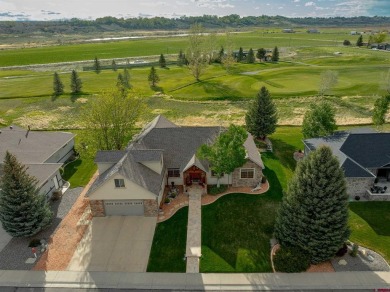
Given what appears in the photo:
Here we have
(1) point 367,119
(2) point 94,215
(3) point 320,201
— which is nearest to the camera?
(3) point 320,201

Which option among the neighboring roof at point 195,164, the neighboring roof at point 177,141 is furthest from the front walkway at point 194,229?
the neighboring roof at point 177,141

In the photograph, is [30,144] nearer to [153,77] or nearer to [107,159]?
[107,159]

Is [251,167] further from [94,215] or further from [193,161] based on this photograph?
[94,215]

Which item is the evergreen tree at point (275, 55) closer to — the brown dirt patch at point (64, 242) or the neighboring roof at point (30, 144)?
the neighboring roof at point (30, 144)

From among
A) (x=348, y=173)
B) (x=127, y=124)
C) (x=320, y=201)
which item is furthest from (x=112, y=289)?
(x=348, y=173)

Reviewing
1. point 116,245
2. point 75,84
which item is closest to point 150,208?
point 116,245

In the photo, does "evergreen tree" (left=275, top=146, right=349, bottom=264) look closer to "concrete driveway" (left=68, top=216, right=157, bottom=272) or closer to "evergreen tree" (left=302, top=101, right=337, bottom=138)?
"concrete driveway" (left=68, top=216, right=157, bottom=272)
